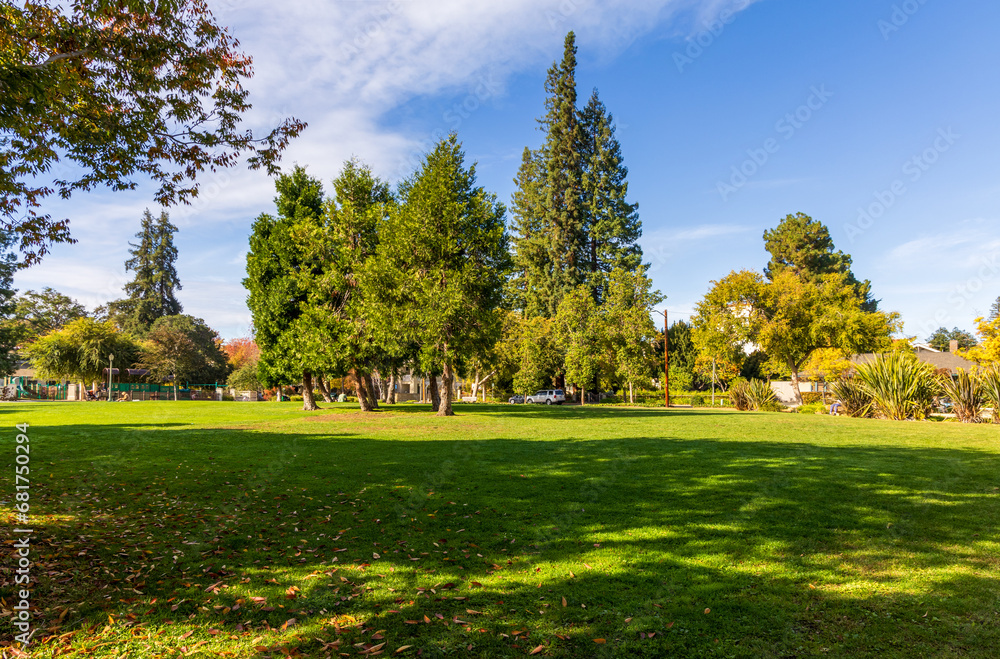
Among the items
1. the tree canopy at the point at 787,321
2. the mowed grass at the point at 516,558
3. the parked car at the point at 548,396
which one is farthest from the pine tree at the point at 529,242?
the mowed grass at the point at 516,558

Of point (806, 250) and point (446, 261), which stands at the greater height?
point (806, 250)

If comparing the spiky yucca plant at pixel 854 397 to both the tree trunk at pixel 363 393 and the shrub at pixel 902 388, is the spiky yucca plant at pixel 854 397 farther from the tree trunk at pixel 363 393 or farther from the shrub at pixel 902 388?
the tree trunk at pixel 363 393

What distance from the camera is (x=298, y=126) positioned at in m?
7.79

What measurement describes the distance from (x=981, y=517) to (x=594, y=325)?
40.4 m

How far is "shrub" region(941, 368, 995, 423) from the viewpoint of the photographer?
→ 21656 mm

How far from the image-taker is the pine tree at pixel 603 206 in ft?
183

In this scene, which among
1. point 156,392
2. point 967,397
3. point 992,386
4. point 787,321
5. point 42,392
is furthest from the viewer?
point 42,392

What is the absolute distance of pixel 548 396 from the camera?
5084 centimetres

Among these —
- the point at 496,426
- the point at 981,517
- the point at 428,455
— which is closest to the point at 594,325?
the point at 496,426

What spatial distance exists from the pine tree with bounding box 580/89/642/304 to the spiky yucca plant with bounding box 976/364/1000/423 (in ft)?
115

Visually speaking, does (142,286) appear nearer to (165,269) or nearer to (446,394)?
(165,269)

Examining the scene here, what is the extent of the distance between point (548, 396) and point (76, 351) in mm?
45030

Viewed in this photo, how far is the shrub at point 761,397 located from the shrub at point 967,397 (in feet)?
37.3

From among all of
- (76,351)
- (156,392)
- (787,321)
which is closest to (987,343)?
(787,321)
